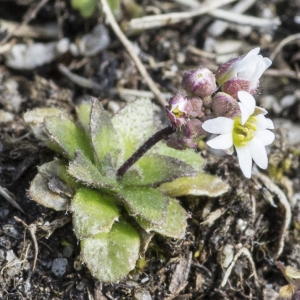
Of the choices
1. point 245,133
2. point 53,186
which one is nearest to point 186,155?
point 245,133

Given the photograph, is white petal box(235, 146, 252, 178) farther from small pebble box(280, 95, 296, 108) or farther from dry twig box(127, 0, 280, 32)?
dry twig box(127, 0, 280, 32)

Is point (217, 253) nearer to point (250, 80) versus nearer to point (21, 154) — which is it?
point (250, 80)

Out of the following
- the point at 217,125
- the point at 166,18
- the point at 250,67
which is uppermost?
the point at 250,67

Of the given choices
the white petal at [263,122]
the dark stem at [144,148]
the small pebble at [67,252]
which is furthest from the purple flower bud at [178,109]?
the small pebble at [67,252]

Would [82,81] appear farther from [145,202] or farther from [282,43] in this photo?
[282,43]

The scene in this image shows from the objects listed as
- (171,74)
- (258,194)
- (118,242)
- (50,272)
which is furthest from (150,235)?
(171,74)

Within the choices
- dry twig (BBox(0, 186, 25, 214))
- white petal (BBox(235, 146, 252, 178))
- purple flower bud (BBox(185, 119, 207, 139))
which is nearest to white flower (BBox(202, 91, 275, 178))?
white petal (BBox(235, 146, 252, 178))
